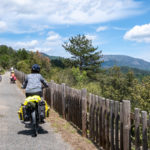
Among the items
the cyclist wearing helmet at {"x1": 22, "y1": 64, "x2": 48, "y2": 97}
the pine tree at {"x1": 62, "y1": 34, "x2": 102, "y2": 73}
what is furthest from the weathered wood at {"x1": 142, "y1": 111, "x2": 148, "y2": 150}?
the pine tree at {"x1": 62, "y1": 34, "x2": 102, "y2": 73}

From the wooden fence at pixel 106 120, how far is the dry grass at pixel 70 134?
17 centimetres

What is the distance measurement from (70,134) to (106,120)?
1.82 meters

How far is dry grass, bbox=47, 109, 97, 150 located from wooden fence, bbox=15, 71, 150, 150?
0.55ft

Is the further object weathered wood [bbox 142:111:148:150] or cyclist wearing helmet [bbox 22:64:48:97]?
cyclist wearing helmet [bbox 22:64:48:97]

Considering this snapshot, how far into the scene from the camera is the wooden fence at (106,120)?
4070 mm

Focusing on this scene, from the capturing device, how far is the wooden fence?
160 inches

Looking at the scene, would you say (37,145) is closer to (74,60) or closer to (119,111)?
(119,111)

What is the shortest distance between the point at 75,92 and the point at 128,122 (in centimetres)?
313

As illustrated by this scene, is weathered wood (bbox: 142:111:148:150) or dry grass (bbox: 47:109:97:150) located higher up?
weathered wood (bbox: 142:111:148:150)

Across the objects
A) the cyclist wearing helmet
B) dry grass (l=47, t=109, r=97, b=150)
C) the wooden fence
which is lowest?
dry grass (l=47, t=109, r=97, b=150)

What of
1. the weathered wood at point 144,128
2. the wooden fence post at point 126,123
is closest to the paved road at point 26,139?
the wooden fence post at point 126,123

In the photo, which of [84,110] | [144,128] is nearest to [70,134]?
[84,110]

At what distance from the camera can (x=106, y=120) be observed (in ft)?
17.1

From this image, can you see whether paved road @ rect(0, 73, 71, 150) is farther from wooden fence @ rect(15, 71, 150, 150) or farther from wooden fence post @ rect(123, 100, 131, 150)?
wooden fence post @ rect(123, 100, 131, 150)
